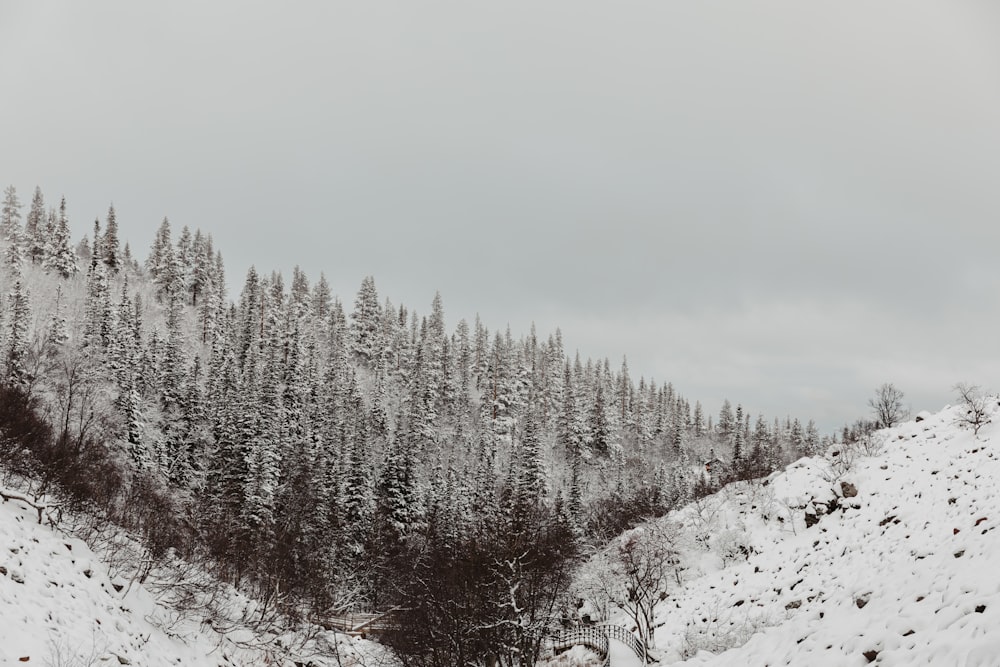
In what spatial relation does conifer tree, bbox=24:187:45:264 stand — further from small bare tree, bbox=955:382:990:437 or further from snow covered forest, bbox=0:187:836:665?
small bare tree, bbox=955:382:990:437

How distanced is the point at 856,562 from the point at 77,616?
2348cm

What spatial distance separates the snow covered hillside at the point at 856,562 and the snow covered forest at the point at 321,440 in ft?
27.4

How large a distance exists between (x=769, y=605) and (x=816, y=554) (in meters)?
3.71

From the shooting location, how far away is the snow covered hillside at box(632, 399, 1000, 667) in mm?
8320

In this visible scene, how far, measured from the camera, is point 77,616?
14039 millimetres

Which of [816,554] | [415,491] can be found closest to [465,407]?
[415,491]

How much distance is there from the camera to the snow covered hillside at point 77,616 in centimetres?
1214

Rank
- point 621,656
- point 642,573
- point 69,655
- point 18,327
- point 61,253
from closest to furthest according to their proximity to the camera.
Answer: point 69,655 < point 621,656 < point 642,573 < point 18,327 < point 61,253

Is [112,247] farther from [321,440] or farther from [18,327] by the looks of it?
[321,440]

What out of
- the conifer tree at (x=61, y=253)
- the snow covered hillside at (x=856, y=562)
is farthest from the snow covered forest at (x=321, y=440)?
the snow covered hillside at (x=856, y=562)

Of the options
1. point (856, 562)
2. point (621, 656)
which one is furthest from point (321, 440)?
point (856, 562)

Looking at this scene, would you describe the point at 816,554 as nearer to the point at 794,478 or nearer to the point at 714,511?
the point at 794,478

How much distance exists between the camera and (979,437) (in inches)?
805

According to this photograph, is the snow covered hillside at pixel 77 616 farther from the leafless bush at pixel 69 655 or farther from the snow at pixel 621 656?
the snow at pixel 621 656
